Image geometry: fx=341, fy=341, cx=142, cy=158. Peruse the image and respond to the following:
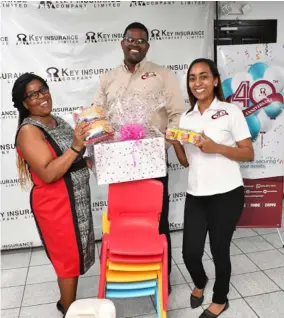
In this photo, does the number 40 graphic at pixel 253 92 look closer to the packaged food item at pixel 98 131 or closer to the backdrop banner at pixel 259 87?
the backdrop banner at pixel 259 87

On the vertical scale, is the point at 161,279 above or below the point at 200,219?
below

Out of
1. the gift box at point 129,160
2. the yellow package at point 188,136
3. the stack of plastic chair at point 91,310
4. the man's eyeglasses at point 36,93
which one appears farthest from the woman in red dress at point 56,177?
the yellow package at point 188,136

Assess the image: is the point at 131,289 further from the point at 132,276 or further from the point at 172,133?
the point at 172,133

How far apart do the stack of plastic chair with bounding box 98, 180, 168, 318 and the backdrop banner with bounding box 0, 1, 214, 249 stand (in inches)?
49.7

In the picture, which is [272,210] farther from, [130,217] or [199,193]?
[130,217]

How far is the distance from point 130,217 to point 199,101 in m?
0.75

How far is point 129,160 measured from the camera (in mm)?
1668

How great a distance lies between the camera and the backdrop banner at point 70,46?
2756 millimetres

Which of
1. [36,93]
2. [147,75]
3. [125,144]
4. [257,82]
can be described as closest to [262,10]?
[257,82]

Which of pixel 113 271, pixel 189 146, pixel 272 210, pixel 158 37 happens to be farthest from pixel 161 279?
pixel 158 37

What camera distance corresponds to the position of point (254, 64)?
2.70 metres

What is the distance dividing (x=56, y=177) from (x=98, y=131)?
0.33 meters

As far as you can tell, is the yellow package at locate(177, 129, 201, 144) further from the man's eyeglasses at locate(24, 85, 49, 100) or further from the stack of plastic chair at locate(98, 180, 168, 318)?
the man's eyeglasses at locate(24, 85, 49, 100)

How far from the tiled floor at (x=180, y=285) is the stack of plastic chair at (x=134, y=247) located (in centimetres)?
43
